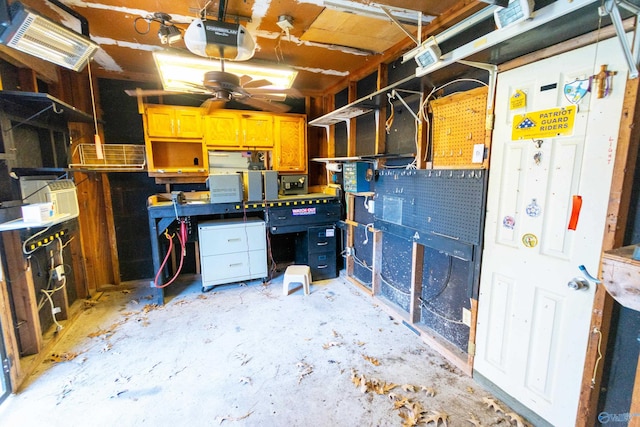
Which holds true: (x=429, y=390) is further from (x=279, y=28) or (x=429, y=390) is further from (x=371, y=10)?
(x=279, y=28)

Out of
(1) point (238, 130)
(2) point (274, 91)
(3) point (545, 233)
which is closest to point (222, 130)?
→ (1) point (238, 130)

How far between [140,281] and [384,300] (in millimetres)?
2953

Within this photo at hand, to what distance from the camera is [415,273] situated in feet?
7.92

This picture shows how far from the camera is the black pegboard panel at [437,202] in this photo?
5.93ft

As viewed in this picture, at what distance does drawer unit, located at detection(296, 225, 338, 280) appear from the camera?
3.54 m

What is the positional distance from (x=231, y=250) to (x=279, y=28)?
7.39ft

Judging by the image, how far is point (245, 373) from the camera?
1.97 metres

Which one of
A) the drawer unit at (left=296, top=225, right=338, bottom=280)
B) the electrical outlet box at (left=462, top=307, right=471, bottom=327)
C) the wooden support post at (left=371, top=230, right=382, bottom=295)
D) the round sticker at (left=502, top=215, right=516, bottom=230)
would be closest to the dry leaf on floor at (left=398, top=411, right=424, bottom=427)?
the electrical outlet box at (left=462, top=307, right=471, bottom=327)

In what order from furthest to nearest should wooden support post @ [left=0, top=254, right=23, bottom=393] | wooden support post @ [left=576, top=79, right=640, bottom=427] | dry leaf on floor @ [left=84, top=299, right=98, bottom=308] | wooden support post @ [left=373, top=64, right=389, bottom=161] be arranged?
dry leaf on floor @ [left=84, top=299, right=98, bottom=308] < wooden support post @ [left=373, top=64, right=389, bottom=161] < wooden support post @ [left=0, top=254, right=23, bottom=393] < wooden support post @ [left=576, top=79, right=640, bottom=427]

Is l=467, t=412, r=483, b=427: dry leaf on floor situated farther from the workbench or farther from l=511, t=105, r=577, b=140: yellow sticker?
the workbench

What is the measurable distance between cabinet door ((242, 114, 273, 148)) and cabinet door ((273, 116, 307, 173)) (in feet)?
0.32

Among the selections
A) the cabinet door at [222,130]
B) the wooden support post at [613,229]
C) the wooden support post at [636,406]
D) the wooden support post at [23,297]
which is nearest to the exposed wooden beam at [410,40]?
the wooden support post at [613,229]

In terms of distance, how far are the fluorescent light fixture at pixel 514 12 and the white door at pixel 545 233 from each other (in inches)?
16.7

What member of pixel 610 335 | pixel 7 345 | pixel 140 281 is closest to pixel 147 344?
pixel 7 345
